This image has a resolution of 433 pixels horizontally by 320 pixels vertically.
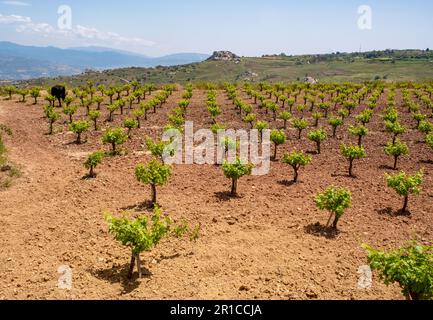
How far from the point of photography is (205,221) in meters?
16.5

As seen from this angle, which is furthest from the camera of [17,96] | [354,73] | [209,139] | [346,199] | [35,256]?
[354,73]

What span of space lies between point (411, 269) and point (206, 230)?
8.05 metres

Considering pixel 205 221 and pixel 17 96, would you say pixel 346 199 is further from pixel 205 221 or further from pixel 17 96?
pixel 17 96

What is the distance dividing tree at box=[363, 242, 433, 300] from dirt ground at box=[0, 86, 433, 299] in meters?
2.36

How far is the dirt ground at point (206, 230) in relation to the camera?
38.8 feet

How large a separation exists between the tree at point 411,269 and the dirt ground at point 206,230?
2358mm

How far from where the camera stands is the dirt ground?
11836 mm

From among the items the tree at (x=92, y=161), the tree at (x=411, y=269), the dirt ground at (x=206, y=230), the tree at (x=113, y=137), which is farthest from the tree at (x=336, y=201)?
the tree at (x=113, y=137)

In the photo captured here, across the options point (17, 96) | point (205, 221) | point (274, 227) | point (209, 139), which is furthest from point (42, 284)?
point (17, 96)

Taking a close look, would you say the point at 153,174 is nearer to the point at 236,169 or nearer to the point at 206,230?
the point at 206,230

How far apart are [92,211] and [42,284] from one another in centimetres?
578

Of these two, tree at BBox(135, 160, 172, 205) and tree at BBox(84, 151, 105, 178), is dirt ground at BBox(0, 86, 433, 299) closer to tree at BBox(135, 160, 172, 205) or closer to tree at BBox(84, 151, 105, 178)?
tree at BBox(84, 151, 105, 178)

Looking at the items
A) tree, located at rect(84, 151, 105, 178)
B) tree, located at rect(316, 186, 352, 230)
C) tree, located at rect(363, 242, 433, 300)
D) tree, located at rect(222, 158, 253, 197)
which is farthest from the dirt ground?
tree, located at rect(363, 242, 433, 300)

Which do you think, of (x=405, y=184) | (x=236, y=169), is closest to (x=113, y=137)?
(x=236, y=169)
